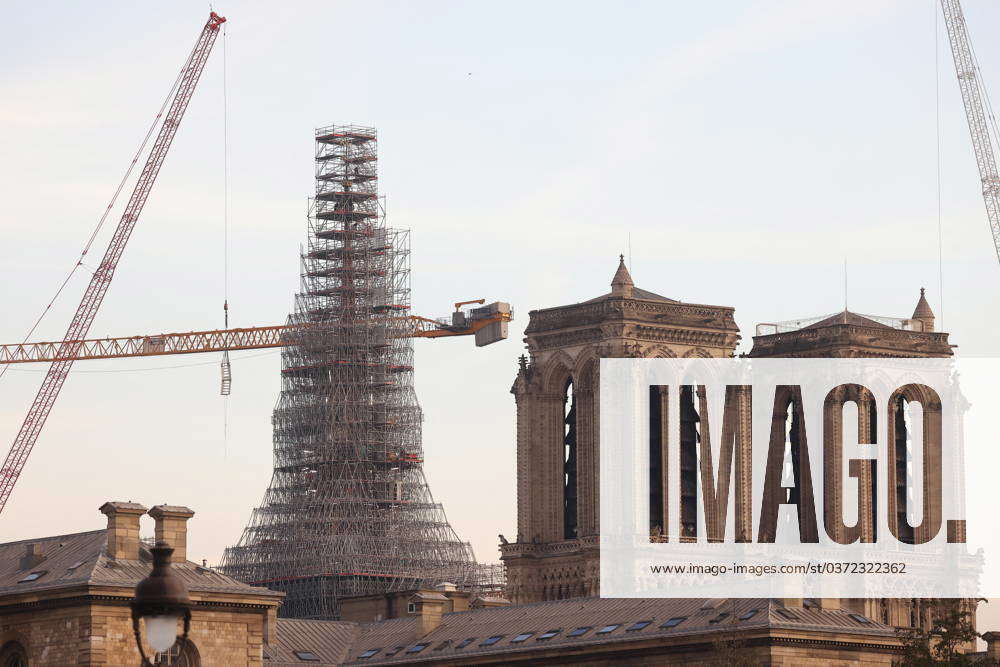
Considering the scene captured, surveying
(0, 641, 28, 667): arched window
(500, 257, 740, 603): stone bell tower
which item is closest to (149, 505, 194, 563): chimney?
(0, 641, 28, 667): arched window

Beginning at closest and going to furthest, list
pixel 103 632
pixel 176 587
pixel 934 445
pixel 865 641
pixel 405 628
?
1. pixel 176 587
2. pixel 103 632
3. pixel 865 641
4. pixel 405 628
5. pixel 934 445

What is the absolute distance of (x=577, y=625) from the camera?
116375mm

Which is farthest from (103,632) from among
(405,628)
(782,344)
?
(782,344)

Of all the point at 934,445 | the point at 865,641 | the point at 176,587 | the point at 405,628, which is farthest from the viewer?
the point at 934,445

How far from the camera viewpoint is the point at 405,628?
126 metres

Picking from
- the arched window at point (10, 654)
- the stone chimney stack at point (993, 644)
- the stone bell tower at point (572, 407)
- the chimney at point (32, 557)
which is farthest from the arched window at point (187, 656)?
the stone bell tower at point (572, 407)

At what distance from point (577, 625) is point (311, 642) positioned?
1359 cm

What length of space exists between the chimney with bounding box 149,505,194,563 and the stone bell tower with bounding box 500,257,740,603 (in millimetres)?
71144

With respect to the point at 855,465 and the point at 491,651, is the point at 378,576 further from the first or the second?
the point at 491,651

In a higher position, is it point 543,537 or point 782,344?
point 782,344

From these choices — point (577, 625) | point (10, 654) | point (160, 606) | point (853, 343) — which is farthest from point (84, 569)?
point (853, 343)

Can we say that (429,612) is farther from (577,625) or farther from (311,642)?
(577,625)

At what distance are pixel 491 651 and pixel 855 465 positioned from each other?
208 ft

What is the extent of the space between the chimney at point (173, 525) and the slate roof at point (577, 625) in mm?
19338
